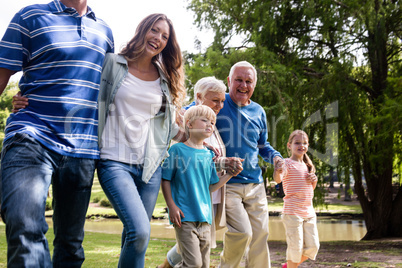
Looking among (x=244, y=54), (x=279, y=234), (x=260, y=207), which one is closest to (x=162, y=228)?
(x=279, y=234)

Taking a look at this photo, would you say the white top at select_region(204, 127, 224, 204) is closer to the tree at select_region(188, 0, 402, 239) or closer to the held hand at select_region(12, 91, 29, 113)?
the held hand at select_region(12, 91, 29, 113)

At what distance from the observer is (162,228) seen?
1656cm

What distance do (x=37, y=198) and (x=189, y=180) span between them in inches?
51.6

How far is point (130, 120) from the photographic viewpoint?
9.59 feet

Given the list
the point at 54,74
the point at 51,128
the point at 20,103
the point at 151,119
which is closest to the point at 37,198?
the point at 51,128

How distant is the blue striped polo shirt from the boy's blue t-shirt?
79 centimetres

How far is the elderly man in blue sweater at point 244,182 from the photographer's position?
3.86 m

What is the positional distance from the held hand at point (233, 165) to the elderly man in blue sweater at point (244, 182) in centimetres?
58

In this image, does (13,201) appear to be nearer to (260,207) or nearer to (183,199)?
(183,199)

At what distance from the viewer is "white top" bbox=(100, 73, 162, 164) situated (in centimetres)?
281

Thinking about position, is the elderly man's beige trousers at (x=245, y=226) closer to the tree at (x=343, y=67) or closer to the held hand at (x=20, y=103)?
the held hand at (x=20, y=103)

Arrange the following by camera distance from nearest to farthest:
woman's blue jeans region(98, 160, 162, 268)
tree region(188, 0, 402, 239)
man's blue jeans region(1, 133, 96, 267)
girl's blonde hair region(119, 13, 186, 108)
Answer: man's blue jeans region(1, 133, 96, 267)
woman's blue jeans region(98, 160, 162, 268)
girl's blonde hair region(119, 13, 186, 108)
tree region(188, 0, 402, 239)

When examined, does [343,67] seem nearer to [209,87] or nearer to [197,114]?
[209,87]

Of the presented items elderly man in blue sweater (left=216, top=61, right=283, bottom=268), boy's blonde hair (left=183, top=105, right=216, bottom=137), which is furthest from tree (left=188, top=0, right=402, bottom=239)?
boy's blonde hair (left=183, top=105, right=216, bottom=137)
